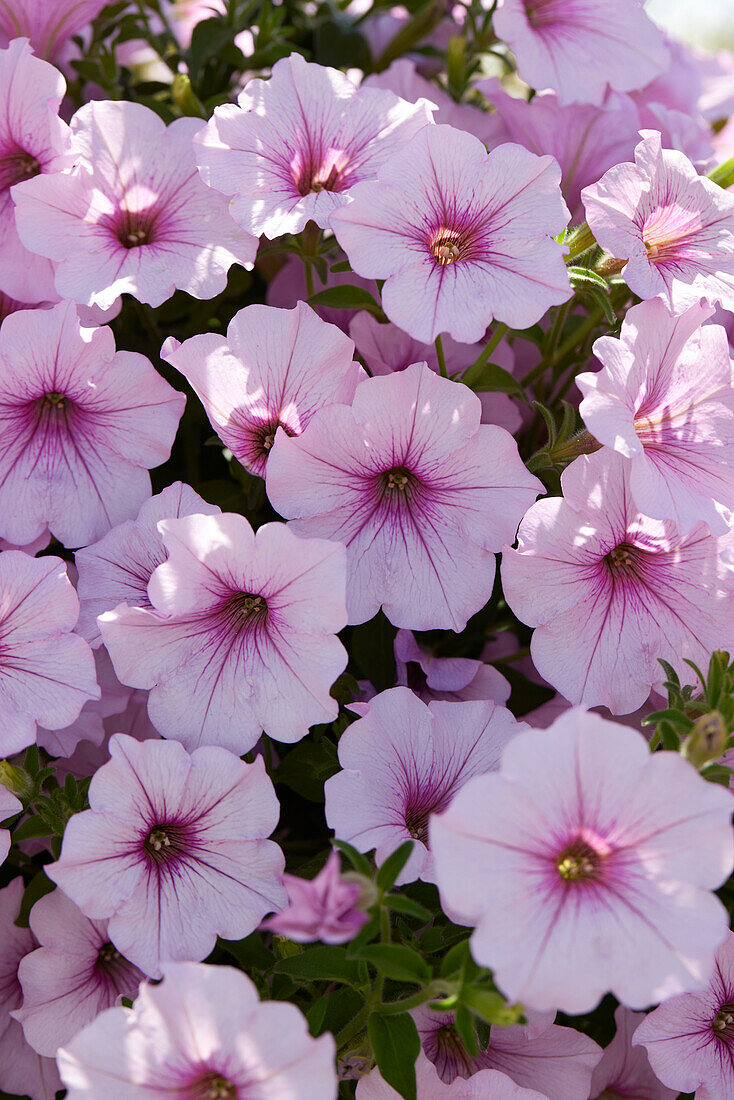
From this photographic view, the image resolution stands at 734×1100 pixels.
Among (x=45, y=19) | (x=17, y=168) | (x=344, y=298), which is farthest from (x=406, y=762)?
(x=45, y=19)

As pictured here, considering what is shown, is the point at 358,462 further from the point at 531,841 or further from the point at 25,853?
the point at 25,853

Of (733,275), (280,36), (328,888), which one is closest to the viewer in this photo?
(328,888)

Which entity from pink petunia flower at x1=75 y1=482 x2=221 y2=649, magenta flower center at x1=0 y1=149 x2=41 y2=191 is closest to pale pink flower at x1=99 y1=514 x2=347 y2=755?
pink petunia flower at x1=75 y1=482 x2=221 y2=649

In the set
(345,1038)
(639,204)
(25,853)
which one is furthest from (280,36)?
(345,1038)

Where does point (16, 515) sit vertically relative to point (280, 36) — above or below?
below

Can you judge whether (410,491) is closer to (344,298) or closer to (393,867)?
(344,298)

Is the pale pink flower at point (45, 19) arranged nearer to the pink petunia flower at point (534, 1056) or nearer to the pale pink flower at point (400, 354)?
the pale pink flower at point (400, 354)
